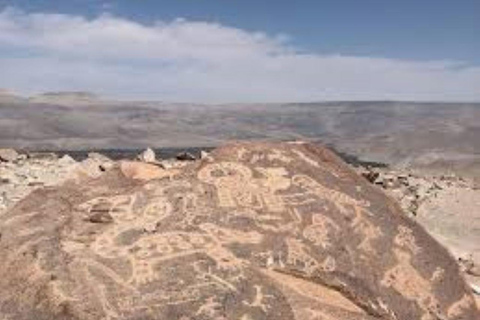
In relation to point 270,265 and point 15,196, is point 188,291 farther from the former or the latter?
point 15,196

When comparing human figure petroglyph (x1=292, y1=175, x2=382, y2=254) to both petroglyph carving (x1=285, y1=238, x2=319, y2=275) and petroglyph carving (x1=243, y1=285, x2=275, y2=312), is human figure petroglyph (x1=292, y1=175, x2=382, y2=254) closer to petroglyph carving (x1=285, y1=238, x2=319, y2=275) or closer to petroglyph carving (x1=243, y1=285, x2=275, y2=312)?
petroglyph carving (x1=285, y1=238, x2=319, y2=275)

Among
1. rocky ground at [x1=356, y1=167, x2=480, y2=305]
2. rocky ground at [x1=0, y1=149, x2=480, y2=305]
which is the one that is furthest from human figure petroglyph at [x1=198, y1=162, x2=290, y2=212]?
rocky ground at [x1=356, y1=167, x2=480, y2=305]

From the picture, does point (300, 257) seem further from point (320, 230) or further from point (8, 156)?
point (8, 156)

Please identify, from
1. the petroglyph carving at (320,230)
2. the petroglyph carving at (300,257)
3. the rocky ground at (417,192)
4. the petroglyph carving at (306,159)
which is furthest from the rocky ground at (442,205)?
the petroglyph carving at (300,257)

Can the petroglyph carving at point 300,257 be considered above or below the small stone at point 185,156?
above

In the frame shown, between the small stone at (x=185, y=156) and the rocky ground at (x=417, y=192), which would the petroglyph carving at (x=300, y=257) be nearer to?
the rocky ground at (x=417, y=192)

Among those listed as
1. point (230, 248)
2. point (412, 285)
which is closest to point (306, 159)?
point (412, 285)
